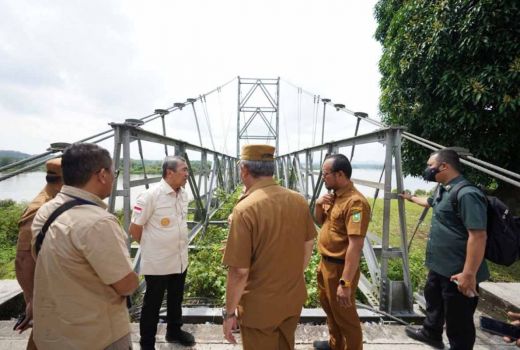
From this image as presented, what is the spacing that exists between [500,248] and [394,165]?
3.25ft

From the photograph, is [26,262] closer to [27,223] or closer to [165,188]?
[27,223]

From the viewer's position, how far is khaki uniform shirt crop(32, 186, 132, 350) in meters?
1.10

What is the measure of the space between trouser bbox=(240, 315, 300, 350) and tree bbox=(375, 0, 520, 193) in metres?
4.27

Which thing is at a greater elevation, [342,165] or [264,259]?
[342,165]

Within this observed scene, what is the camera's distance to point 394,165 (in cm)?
253

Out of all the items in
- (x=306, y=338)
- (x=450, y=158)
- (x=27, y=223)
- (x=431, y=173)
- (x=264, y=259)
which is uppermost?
(x=450, y=158)

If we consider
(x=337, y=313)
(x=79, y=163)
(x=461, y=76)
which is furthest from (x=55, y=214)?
(x=461, y=76)

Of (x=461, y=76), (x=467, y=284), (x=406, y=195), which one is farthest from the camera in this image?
(x=461, y=76)

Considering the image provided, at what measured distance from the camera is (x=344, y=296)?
1.77 meters

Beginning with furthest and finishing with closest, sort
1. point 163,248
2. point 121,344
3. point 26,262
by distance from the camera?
point 163,248 → point 26,262 → point 121,344

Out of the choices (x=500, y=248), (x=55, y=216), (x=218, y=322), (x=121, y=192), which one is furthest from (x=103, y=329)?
(x=500, y=248)

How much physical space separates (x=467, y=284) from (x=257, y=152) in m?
1.46

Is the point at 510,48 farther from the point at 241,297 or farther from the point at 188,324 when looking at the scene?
the point at 188,324

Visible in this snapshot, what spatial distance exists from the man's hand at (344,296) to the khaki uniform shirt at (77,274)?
123 cm
